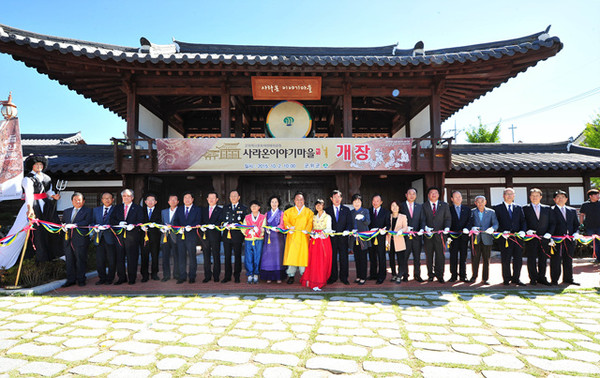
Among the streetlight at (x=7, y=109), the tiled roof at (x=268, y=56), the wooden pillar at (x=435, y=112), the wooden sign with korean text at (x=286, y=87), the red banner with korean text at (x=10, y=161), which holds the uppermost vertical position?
the tiled roof at (x=268, y=56)

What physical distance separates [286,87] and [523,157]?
28.7 ft

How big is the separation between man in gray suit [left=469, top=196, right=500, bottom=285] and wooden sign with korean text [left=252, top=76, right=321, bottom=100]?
5117mm

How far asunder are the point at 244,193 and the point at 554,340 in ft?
32.7

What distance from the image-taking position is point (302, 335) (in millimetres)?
3635

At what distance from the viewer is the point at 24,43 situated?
23.9 feet

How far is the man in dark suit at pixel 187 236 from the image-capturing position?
6.43 m

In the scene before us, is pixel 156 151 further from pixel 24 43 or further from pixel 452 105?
pixel 452 105

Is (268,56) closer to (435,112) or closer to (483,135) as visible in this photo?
(435,112)

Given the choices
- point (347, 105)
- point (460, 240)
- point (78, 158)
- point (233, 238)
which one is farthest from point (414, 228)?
point (78, 158)

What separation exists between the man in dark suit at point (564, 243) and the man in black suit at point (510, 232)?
1.93 feet

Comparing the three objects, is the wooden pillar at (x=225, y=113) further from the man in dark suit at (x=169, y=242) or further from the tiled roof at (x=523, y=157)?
the tiled roof at (x=523, y=157)

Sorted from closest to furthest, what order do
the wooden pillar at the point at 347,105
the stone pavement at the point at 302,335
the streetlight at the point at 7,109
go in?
the stone pavement at the point at 302,335, the streetlight at the point at 7,109, the wooden pillar at the point at 347,105

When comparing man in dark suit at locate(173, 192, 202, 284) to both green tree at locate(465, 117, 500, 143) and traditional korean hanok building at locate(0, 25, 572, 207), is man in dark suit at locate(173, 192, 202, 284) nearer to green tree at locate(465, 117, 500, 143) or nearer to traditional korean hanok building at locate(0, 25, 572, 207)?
traditional korean hanok building at locate(0, 25, 572, 207)

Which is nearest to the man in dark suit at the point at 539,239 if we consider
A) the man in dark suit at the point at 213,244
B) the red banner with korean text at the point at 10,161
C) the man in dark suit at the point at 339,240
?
the man in dark suit at the point at 339,240
